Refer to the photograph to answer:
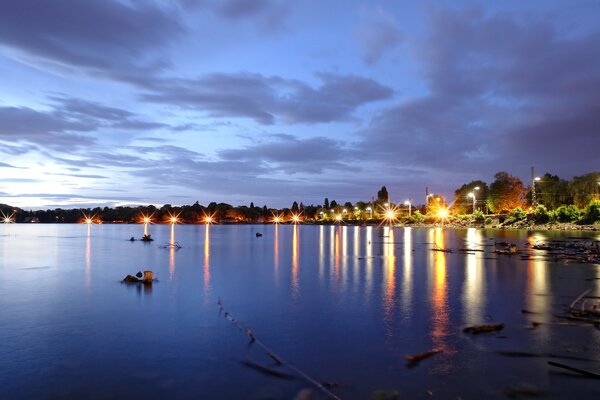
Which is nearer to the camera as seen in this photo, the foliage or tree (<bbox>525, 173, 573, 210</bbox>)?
the foliage

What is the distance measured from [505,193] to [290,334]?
608ft

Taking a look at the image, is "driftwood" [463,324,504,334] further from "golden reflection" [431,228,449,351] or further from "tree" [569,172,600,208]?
"tree" [569,172,600,208]

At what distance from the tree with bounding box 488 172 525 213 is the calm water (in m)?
156

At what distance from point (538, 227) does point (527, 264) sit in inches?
4226

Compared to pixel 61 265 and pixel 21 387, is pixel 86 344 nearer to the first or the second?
pixel 21 387

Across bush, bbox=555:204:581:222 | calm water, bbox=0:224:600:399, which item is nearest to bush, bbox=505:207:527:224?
bush, bbox=555:204:581:222

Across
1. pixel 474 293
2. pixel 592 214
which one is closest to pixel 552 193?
pixel 592 214

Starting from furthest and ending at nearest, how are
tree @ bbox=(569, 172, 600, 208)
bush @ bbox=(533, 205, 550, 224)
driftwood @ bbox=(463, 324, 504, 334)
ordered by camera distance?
tree @ bbox=(569, 172, 600, 208), bush @ bbox=(533, 205, 550, 224), driftwood @ bbox=(463, 324, 504, 334)

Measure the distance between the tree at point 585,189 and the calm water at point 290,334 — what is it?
149279mm

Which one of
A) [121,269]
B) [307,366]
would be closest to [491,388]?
[307,366]

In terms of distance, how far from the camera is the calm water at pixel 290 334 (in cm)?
1425

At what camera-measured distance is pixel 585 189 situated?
169 meters

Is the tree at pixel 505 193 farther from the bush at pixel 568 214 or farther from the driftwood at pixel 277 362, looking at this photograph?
the driftwood at pixel 277 362

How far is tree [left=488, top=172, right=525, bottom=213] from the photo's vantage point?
18488 centimetres
